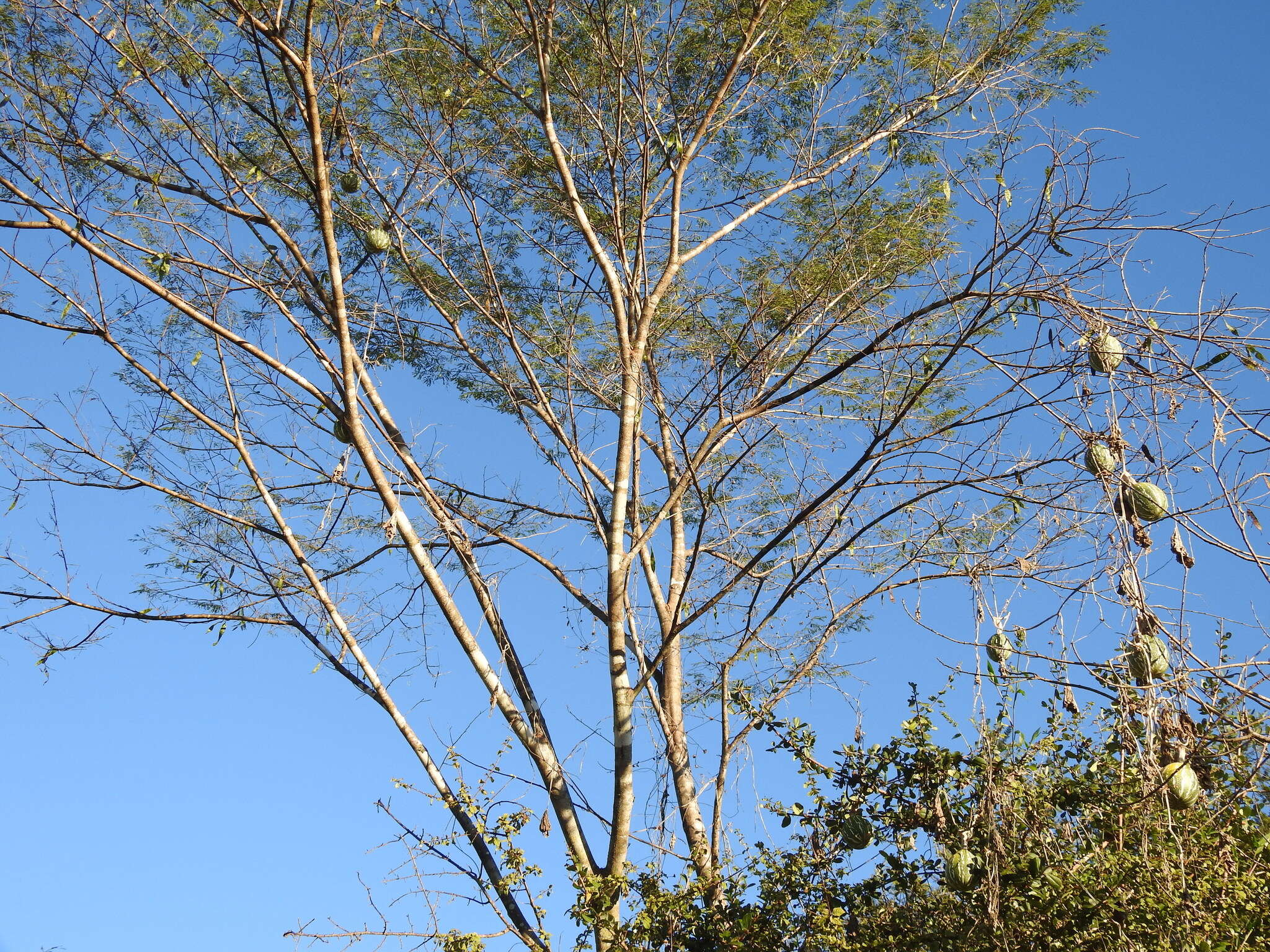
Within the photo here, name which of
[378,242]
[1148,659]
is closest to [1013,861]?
[1148,659]

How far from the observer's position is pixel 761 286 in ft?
16.3

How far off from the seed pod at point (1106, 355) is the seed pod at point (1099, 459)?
202 mm

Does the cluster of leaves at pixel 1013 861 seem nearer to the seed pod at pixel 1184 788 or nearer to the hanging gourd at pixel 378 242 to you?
the seed pod at pixel 1184 788

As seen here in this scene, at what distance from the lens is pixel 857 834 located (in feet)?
12.1

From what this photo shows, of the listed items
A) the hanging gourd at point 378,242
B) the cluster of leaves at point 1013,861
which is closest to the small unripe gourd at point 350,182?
the hanging gourd at point 378,242

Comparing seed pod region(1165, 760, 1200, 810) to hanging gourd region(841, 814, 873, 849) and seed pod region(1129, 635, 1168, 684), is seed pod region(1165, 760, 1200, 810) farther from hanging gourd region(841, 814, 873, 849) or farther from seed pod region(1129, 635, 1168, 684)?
hanging gourd region(841, 814, 873, 849)

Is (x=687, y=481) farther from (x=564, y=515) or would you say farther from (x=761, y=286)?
(x=761, y=286)

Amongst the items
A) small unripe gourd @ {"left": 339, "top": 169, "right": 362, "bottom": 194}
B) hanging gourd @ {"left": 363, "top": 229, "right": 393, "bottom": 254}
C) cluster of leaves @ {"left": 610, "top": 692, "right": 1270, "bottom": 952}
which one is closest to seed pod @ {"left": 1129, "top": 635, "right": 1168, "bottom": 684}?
cluster of leaves @ {"left": 610, "top": 692, "right": 1270, "bottom": 952}

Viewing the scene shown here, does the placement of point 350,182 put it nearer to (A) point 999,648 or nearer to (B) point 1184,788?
(A) point 999,648

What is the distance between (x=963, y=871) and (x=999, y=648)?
84cm

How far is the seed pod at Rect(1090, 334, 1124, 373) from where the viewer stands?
2.71m

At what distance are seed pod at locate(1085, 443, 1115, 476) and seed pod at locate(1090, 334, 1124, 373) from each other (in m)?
0.20

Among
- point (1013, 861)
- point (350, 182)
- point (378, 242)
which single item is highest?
point (350, 182)

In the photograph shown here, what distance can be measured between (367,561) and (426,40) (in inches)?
95.9
